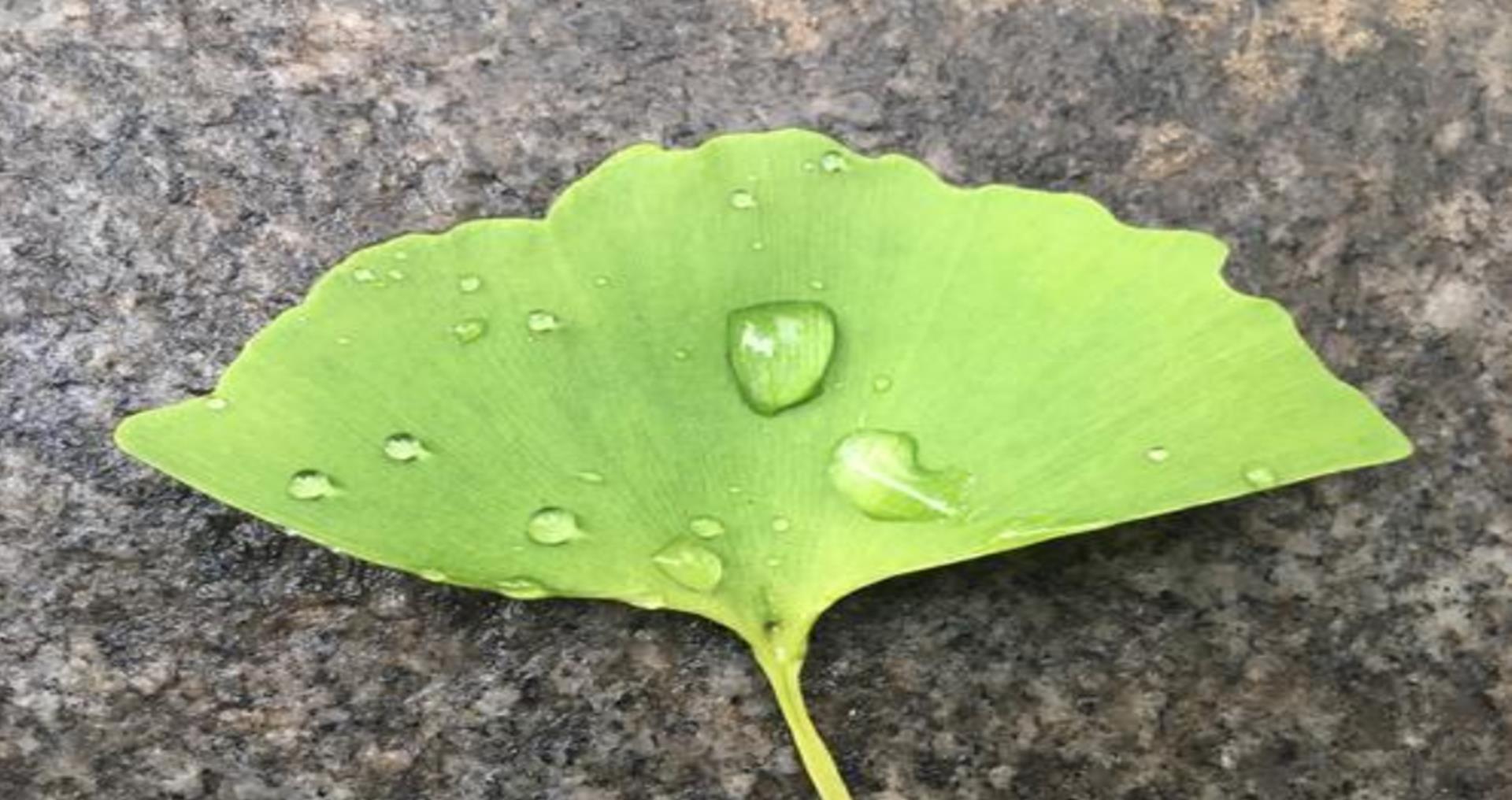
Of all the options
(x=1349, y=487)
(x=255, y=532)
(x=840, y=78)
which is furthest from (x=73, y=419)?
(x=1349, y=487)

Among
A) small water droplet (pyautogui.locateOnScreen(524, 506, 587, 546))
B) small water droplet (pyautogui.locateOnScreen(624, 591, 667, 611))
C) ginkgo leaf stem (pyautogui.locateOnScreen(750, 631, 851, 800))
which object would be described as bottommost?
ginkgo leaf stem (pyautogui.locateOnScreen(750, 631, 851, 800))

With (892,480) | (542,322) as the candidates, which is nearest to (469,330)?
(542,322)

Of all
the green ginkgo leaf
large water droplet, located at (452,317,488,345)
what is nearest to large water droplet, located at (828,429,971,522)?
the green ginkgo leaf

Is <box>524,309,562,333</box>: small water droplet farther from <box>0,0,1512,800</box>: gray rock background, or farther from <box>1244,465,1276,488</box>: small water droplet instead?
<box>1244,465,1276,488</box>: small water droplet

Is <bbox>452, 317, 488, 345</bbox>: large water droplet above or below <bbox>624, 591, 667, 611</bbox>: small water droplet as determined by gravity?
above

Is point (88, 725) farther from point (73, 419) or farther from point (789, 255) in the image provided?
point (789, 255)

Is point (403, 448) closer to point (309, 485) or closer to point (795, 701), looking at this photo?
point (309, 485)

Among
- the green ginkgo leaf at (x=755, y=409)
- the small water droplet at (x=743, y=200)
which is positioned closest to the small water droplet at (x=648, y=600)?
the green ginkgo leaf at (x=755, y=409)
